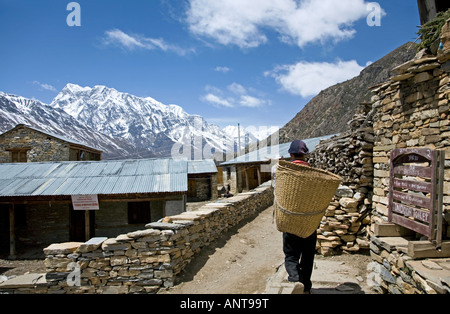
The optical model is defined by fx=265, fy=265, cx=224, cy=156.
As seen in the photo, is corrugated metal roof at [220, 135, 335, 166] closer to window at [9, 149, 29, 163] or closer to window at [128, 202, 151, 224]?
window at [128, 202, 151, 224]

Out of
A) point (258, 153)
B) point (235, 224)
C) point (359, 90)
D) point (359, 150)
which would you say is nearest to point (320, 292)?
point (359, 150)

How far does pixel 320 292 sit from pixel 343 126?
47500mm

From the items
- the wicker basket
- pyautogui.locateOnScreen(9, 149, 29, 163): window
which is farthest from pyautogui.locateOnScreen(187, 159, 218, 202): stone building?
the wicker basket

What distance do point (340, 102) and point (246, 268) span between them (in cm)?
5680

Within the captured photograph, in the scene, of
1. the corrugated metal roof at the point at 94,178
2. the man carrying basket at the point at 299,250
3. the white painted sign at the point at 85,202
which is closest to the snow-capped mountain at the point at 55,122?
the corrugated metal roof at the point at 94,178

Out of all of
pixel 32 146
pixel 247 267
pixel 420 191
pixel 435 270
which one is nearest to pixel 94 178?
pixel 247 267

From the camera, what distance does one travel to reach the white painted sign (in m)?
12.0

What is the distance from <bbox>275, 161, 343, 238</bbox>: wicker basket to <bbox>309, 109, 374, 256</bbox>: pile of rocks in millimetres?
2839

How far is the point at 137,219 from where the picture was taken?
1348 cm

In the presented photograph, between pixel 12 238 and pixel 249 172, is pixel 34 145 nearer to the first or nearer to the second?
pixel 12 238

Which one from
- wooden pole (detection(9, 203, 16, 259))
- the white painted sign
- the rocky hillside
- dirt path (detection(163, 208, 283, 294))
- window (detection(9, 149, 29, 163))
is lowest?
wooden pole (detection(9, 203, 16, 259))

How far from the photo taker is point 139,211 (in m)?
13.5

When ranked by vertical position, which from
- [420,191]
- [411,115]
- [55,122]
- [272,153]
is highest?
[55,122]

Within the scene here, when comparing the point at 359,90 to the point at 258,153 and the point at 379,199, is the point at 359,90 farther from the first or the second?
the point at 379,199
